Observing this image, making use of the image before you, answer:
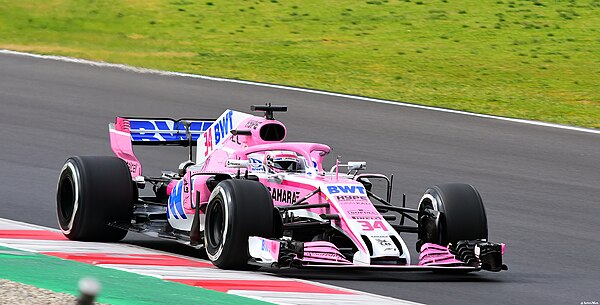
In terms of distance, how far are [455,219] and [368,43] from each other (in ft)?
56.1

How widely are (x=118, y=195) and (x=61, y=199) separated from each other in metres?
0.60

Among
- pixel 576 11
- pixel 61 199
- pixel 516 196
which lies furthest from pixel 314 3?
pixel 61 199

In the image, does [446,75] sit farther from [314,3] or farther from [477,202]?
[477,202]

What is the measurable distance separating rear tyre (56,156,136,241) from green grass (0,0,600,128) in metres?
9.89

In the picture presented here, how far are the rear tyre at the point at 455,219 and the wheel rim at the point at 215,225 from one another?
1.51 metres

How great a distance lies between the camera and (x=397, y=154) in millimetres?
15422

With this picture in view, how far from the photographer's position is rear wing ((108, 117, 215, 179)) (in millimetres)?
10750

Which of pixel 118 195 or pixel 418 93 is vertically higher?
pixel 418 93

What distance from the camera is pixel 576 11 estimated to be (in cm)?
2900

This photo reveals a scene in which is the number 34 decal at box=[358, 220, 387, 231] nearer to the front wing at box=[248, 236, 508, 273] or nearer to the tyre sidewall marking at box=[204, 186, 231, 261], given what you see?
the front wing at box=[248, 236, 508, 273]

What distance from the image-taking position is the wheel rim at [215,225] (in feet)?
29.0

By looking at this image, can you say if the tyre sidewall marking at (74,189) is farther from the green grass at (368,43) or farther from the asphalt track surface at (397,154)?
the green grass at (368,43)

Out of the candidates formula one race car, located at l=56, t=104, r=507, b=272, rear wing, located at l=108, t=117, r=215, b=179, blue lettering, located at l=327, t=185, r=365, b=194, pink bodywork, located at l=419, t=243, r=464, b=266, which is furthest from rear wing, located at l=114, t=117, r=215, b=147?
pink bodywork, located at l=419, t=243, r=464, b=266

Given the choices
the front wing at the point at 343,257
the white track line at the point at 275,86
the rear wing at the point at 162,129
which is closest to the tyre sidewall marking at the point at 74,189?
the rear wing at the point at 162,129
